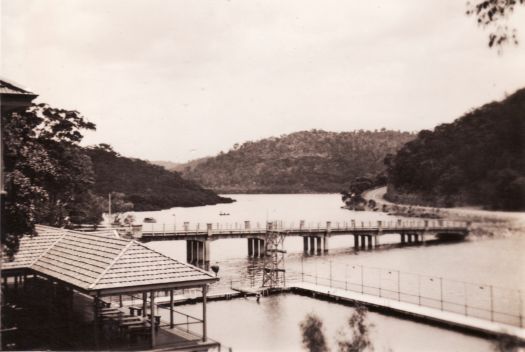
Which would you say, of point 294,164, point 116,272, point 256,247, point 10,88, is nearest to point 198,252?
point 256,247

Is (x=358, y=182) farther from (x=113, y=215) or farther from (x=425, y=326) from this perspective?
(x=425, y=326)

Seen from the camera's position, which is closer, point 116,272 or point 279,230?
point 116,272

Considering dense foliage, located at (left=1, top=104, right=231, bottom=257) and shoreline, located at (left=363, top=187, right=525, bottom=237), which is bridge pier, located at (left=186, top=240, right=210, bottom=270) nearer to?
dense foliage, located at (left=1, top=104, right=231, bottom=257)

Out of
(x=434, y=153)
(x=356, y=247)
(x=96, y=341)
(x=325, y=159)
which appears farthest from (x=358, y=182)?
(x=96, y=341)

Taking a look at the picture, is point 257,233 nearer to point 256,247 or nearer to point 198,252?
point 256,247

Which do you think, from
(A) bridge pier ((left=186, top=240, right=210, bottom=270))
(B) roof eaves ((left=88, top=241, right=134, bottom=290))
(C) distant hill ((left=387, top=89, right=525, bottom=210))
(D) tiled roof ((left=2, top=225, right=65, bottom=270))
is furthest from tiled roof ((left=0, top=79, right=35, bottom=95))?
(A) bridge pier ((left=186, top=240, right=210, bottom=270))
